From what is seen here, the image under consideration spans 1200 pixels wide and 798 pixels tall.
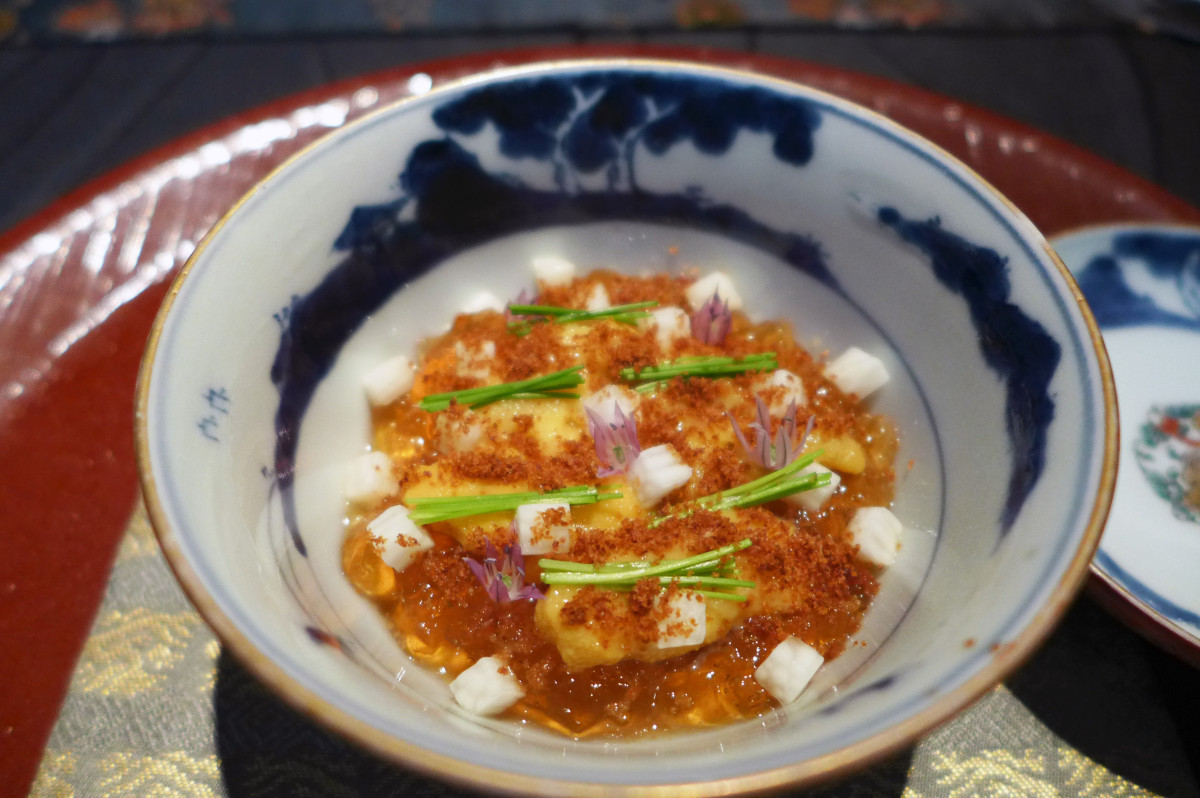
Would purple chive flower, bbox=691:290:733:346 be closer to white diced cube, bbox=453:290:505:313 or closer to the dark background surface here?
white diced cube, bbox=453:290:505:313

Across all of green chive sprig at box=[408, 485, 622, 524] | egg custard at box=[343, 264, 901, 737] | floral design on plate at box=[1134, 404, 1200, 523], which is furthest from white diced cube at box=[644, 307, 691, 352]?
floral design on plate at box=[1134, 404, 1200, 523]

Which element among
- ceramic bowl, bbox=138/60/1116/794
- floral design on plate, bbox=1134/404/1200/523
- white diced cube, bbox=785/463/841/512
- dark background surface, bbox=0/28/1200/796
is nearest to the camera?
A: ceramic bowl, bbox=138/60/1116/794

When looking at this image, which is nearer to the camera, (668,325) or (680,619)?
(680,619)

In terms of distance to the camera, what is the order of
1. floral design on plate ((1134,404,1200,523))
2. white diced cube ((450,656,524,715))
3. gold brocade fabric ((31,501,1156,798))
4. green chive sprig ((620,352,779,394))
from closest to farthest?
white diced cube ((450,656,524,715))
gold brocade fabric ((31,501,1156,798))
green chive sprig ((620,352,779,394))
floral design on plate ((1134,404,1200,523))

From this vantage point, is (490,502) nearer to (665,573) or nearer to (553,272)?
(665,573)

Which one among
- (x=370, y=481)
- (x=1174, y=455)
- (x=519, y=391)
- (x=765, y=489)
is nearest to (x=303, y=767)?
(x=370, y=481)

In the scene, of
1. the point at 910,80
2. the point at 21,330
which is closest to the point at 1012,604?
the point at 21,330

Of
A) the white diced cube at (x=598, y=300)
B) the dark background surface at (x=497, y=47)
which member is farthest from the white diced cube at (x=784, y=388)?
the dark background surface at (x=497, y=47)
